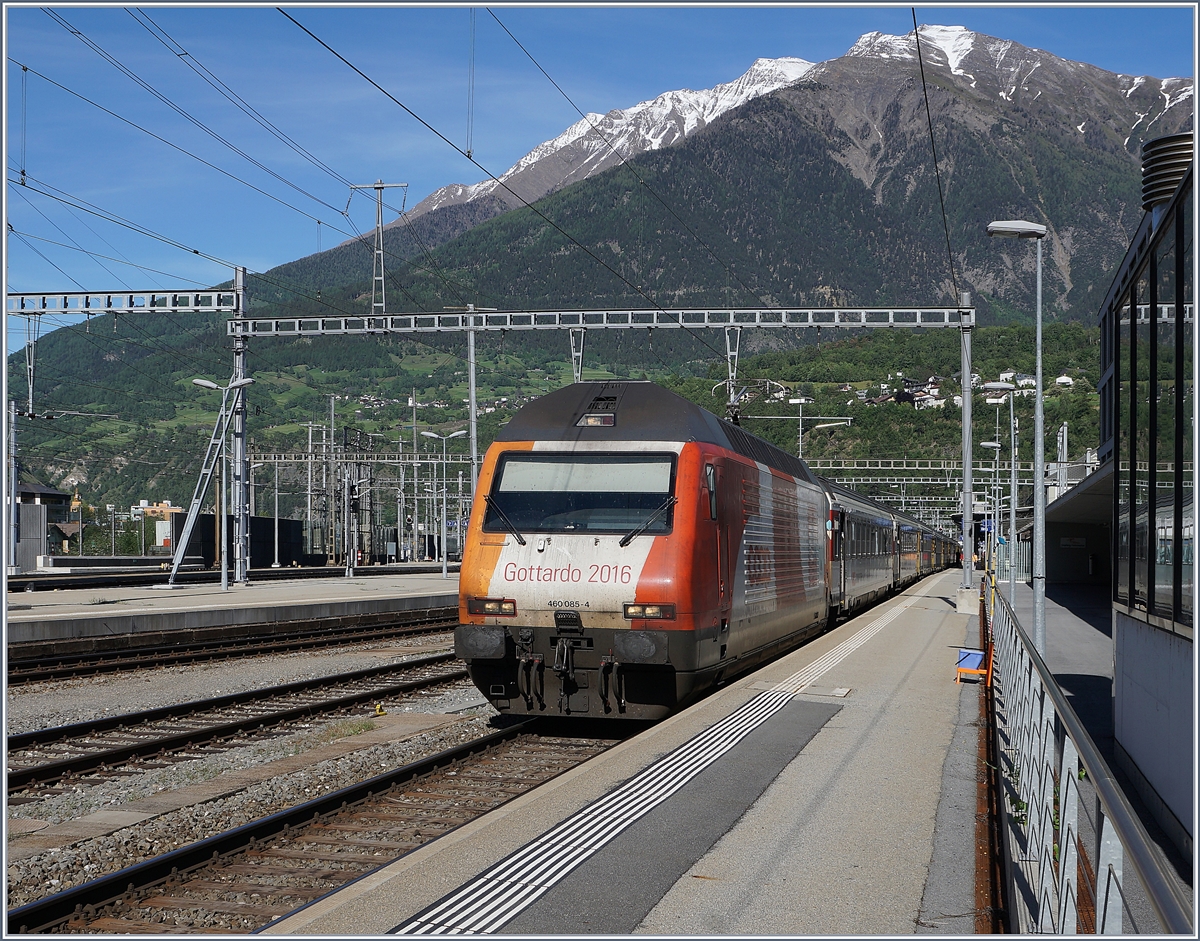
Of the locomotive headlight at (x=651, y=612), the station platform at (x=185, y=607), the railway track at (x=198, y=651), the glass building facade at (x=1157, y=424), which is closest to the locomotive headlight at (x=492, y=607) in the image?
the locomotive headlight at (x=651, y=612)

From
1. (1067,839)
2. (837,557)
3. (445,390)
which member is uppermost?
(445,390)

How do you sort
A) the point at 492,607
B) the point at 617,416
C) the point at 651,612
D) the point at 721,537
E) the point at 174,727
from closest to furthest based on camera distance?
the point at 651,612 < the point at 492,607 < the point at 617,416 < the point at 721,537 < the point at 174,727

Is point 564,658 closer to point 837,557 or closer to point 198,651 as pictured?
point 198,651

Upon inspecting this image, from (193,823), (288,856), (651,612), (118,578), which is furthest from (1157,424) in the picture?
(118,578)

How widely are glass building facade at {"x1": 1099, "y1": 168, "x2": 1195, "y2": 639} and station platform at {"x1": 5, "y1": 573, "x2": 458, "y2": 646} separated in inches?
729

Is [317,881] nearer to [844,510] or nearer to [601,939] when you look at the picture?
[601,939]

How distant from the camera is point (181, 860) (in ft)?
23.6

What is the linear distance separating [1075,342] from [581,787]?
90063mm

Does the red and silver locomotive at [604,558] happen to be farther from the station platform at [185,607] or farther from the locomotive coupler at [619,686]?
the station platform at [185,607]

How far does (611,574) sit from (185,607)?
64.1 feet

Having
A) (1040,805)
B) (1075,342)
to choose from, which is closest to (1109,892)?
(1040,805)

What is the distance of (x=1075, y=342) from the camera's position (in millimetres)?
90125

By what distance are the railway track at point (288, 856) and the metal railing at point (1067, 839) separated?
3.86 metres

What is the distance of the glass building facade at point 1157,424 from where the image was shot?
8930 millimetres
